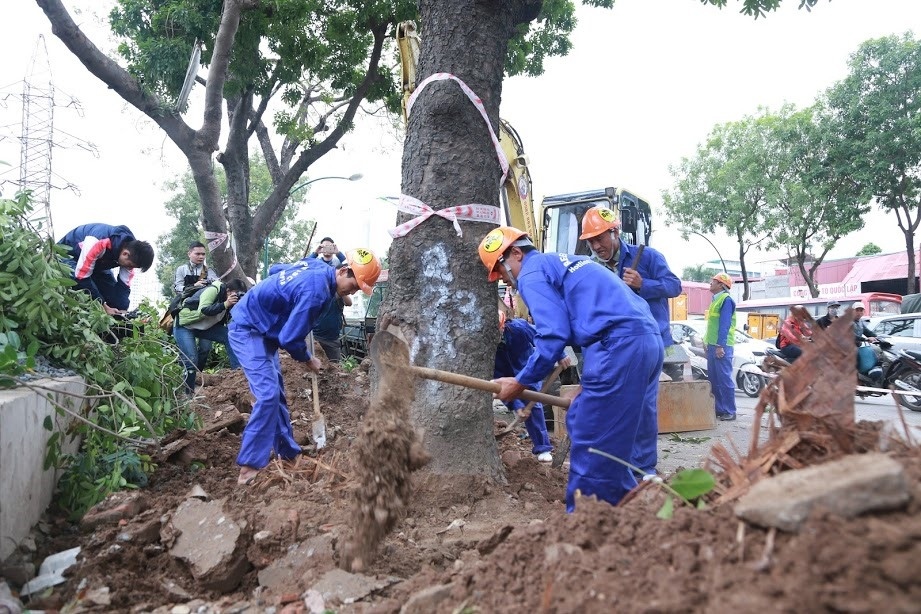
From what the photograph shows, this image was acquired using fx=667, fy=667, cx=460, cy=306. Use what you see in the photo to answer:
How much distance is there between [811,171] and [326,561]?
71.6ft

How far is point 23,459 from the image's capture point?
10.1 feet

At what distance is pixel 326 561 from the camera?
3.15 meters

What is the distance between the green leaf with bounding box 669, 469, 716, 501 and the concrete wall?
269 cm

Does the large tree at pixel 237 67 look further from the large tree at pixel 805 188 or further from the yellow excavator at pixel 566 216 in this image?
the large tree at pixel 805 188

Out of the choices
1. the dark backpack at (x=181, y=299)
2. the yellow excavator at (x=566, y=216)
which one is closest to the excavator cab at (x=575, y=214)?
the yellow excavator at (x=566, y=216)

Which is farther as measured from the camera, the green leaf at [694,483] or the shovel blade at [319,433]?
the shovel blade at [319,433]

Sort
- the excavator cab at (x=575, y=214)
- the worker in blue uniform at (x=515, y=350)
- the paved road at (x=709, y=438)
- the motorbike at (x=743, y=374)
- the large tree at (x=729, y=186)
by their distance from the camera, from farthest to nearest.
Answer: the large tree at (x=729, y=186) → the motorbike at (x=743, y=374) → the excavator cab at (x=575, y=214) → the paved road at (x=709, y=438) → the worker in blue uniform at (x=515, y=350)

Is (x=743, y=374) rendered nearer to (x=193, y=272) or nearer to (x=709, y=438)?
(x=709, y=438)

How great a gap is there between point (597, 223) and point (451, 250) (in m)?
1.74

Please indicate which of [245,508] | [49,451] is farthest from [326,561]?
[49,451]

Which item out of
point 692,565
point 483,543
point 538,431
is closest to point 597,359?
point 483,543

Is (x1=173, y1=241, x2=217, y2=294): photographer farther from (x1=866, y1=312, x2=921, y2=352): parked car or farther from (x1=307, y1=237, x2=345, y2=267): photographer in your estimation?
(x1=866, y1=312, x2=921, y2=352): parked car

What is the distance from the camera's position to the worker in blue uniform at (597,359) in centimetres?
354

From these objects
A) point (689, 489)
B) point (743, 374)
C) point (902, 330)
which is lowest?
point (743, 374)
